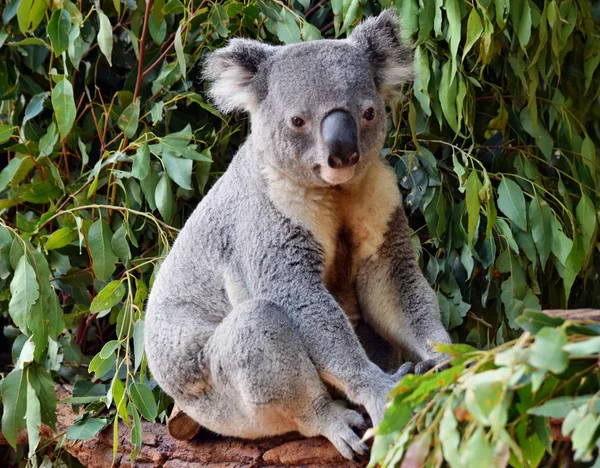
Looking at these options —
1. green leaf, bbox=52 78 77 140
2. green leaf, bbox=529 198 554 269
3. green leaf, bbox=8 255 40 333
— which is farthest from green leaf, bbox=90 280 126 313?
green leaf, bbox=529 198 554 269

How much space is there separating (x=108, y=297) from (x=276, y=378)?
3.61 ft

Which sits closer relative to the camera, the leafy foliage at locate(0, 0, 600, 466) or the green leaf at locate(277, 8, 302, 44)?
the leafy foliage at locate(0, 0, 600, 466)

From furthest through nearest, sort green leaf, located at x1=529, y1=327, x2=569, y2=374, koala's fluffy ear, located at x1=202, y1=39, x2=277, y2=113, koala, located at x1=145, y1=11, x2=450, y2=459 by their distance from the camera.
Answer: koala's fluffy ear, located at x1=202, y1=39, x2=277, y2=113
koala, located at x1=145, y1=11, x2=450, y2=459
green leaf, located at x1=529, y1=327, x2=569, y2=374

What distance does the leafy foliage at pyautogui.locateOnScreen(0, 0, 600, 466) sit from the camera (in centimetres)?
364

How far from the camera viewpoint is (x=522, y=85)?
404 cm

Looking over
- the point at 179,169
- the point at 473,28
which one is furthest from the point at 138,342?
the point at 473,28

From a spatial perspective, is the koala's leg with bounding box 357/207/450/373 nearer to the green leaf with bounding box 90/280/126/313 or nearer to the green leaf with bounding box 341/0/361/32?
the green leaf with bounding box 341/0/361/32

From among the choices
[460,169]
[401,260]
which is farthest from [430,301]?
[460,169]

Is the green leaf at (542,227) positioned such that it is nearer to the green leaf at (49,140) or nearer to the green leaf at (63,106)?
the green leaf at (63,106)

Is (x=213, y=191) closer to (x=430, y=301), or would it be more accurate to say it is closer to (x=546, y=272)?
(x=430, y=301)

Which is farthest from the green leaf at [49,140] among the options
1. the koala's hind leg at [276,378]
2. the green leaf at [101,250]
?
the koala's hind leg at [276,378]

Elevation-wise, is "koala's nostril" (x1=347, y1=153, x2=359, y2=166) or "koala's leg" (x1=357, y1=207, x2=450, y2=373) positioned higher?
"koala's nostril" (x1=347, y1=153, x2=359, y2=166)

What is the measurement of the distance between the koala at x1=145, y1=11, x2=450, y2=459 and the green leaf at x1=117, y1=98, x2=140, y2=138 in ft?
2.12

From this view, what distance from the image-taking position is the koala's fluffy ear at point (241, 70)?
327 centimetres
